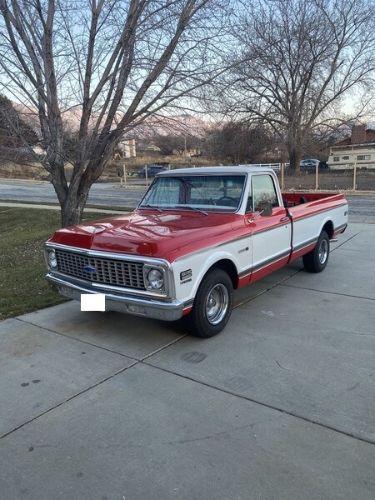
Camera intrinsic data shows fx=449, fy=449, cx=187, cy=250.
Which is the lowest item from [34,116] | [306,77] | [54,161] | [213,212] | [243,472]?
[243,472]

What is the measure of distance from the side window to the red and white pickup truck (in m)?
0.01

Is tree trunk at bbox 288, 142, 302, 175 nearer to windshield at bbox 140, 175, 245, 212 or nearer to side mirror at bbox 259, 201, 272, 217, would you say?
windshield at bbox 140, 175, 245, 212

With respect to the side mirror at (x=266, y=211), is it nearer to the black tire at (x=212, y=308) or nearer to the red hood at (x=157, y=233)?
the red hood at (x=157, y=233)

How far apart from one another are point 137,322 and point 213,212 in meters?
1.51

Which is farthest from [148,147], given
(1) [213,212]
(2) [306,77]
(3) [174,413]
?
(2) [306,77]

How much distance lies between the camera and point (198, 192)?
5.50 metres

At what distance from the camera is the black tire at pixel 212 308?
14.0 ft

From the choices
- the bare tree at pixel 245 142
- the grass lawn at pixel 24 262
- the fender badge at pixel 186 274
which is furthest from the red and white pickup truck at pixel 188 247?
the bare tree at pixel 245 142

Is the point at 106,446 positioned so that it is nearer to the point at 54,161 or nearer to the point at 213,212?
the point at 213,212

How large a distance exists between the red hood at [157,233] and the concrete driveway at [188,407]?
0.96 metres

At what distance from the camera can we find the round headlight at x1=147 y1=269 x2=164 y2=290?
395cm

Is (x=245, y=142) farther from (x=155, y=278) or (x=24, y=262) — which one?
(x=155, y=278)

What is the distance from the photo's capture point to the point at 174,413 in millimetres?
3201

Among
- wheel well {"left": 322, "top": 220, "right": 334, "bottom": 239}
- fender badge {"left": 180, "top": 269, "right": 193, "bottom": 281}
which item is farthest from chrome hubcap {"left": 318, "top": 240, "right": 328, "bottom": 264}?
fender badge {"left": 180, "top": 269, "right": 193, "bottom": 281}
